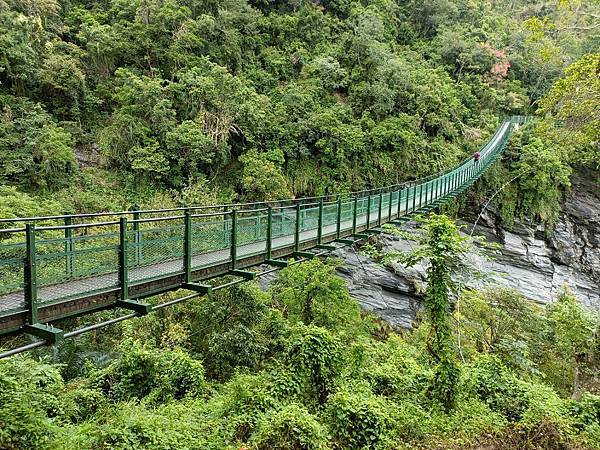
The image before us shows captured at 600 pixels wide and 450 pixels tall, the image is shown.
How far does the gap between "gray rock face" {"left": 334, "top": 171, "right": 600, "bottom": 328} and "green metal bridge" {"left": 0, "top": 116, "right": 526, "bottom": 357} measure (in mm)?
7081

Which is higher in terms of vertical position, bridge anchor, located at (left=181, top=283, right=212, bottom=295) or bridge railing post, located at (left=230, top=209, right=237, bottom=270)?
bridge railing post, located at (left=230, top=209, right=237, bottom=270)

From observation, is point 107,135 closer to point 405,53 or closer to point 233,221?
point 233,221

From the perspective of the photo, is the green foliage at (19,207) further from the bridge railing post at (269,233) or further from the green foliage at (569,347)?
the green foliage at (569,347)

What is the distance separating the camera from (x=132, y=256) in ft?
12.9

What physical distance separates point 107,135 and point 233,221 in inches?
399

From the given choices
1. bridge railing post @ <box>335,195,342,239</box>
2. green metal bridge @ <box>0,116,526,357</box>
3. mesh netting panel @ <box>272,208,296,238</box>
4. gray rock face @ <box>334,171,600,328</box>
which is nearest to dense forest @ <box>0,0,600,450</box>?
bridge railing post @ <box>335,195,342,239</box>

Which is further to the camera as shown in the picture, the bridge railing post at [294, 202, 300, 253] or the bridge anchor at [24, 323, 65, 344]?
the bridge railing post at [294, 202, 300, 253]

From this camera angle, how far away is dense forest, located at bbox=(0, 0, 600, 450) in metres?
5.62

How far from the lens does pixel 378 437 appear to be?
17.5 ft

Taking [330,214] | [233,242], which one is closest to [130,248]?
[233,242]

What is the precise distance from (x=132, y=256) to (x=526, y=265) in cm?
1791

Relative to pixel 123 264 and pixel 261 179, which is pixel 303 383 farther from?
pixel 261 179

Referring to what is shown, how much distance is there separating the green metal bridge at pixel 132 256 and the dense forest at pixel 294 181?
174 centimetres

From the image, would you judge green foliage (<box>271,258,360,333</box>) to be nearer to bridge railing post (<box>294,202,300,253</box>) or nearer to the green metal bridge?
the green metal bridge
